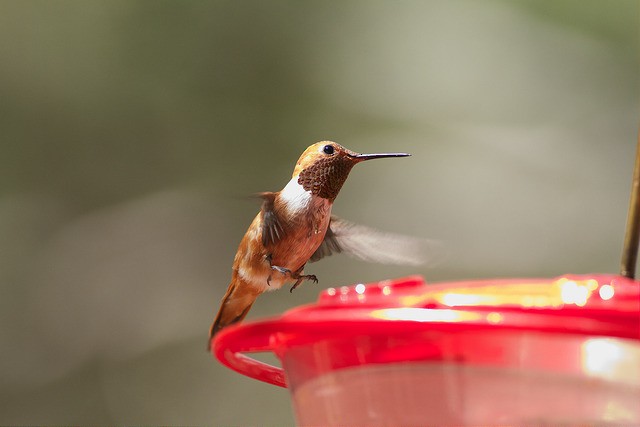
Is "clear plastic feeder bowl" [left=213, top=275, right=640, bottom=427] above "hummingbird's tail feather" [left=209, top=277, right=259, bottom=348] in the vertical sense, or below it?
above

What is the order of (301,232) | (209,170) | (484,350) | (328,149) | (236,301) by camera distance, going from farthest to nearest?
(209,170) → (236,301) → (328,149) → (301,232) → (484,350)

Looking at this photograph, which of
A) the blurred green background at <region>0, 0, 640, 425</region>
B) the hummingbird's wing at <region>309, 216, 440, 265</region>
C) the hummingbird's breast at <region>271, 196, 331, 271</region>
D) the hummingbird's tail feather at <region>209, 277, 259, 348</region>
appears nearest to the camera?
the hummingbird's wing at <region>309, 216, 440, 265</region>

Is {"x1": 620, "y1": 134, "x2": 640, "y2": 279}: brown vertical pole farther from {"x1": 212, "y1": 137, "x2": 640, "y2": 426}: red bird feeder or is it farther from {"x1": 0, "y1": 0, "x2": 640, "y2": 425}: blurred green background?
{"x1": 0, "y1": 0, "x2": 640, "y2": 425}: blurred green background

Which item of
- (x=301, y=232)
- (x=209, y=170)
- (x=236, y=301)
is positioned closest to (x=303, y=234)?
(x=301, y=232)

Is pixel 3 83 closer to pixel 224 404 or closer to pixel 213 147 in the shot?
pixel 213 147

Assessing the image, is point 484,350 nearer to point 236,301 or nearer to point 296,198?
point 296,198

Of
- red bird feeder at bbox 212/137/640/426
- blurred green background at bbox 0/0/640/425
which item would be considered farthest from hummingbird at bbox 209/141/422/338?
blurred green background at bbox 0/0/640/425

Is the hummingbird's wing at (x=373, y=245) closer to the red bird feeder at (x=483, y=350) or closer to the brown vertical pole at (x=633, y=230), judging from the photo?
the brown vertical pole at (x=633, y=230)
